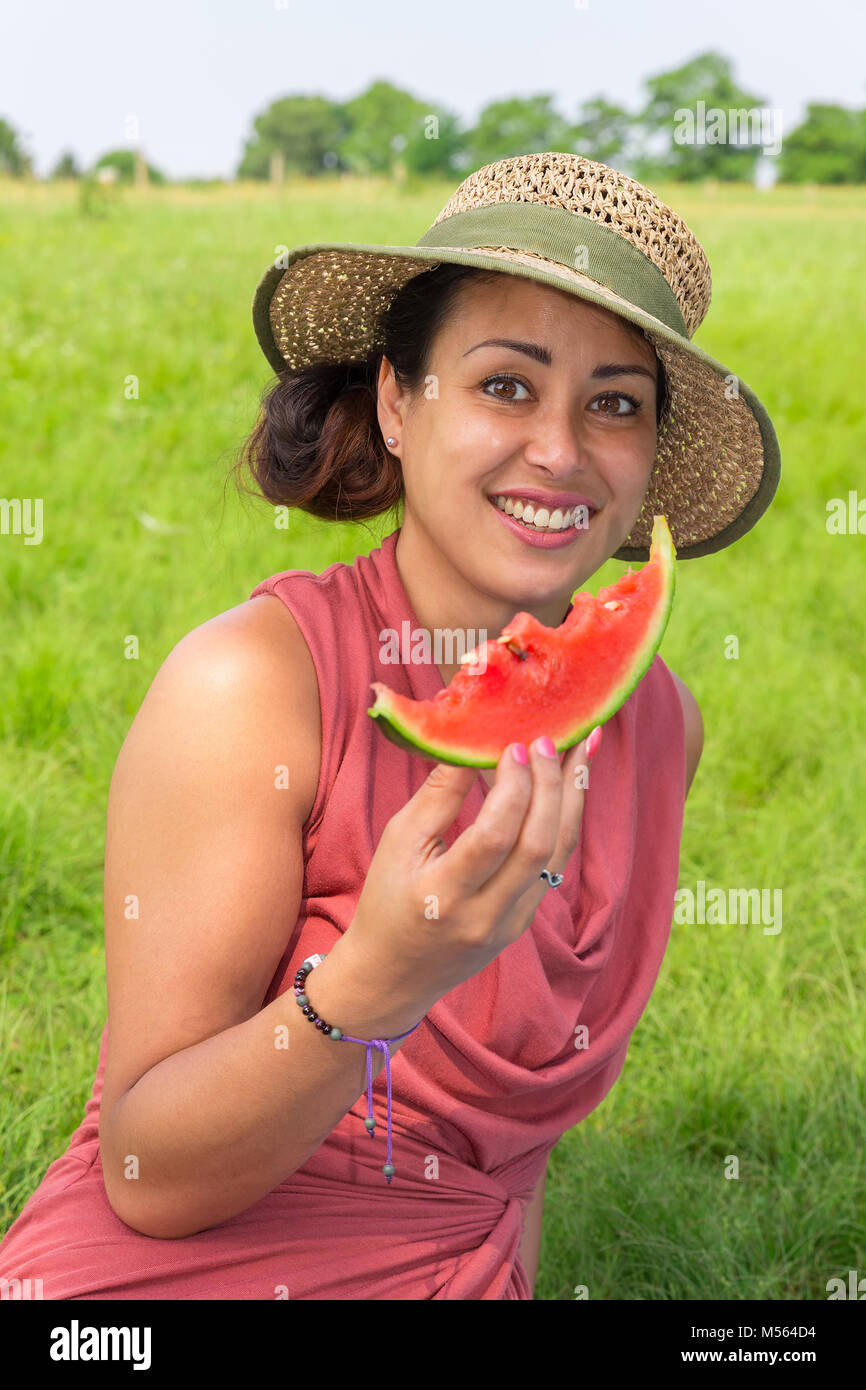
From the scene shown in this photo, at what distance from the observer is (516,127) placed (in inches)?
2603

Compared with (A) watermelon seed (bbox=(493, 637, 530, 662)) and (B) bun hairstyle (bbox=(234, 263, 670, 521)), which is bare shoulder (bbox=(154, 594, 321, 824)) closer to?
(A) watermelon seed (bbox=(493, 637, 530, 662))

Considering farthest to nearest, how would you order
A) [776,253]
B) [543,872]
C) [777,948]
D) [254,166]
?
[254,166] < [776,253] < [777,948] < [543,872]

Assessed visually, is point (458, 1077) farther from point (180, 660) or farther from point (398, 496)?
point (398, 496)

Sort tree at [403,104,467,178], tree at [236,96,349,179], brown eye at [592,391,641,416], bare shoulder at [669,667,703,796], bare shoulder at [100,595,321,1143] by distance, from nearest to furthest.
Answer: bare shoulder at [100,595,321,1143], brown eye at [592,391,641,416], bare shoulder at [669,667,703,796], tree at [403,104,467,178], tree at [236,96,349,179]

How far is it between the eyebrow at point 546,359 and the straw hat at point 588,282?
6 centimetres

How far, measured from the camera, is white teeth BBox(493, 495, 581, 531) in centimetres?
190

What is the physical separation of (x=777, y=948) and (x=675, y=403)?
1.78 meters

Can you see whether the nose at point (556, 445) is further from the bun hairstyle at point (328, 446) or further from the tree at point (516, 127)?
the tree at point (516, 127)

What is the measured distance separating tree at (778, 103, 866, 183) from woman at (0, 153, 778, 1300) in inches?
2258

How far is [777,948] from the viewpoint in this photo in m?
3.47

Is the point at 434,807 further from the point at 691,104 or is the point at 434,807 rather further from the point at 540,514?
the point at 691,104

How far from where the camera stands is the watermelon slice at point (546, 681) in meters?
1.49

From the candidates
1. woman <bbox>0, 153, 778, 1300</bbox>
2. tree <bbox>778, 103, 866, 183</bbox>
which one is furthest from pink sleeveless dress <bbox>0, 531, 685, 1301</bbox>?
tree <bbox>778, 103, 866, 183</bbox>

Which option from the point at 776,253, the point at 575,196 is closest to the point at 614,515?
the point at 575,196
